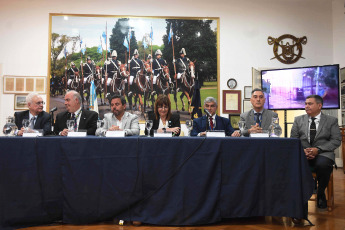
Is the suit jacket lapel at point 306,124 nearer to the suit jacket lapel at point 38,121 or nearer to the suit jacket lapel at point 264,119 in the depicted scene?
the suit jacket lapel at point 264,119

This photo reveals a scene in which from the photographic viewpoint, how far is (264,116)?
3328 mm

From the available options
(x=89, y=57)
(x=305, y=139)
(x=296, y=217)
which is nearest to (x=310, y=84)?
(x=305, y=139)

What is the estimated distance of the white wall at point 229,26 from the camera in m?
5.82

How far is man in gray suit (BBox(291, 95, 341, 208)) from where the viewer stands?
2955mm

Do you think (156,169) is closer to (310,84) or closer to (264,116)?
(264,116)

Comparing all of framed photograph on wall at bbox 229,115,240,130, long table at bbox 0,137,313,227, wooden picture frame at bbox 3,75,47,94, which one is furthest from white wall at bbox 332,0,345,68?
wooden picture frame at bbox 3,75,47,94

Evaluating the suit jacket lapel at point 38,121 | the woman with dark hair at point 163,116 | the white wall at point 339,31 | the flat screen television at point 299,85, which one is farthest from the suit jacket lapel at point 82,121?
the white wall at point 339,31

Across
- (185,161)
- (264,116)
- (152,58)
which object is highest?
(152,58)

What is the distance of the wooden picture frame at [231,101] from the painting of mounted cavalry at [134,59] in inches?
10.2

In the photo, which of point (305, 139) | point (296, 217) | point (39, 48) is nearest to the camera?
point (296, 217)

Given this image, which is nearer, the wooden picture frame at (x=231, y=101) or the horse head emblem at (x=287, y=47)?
the wooden picture frame at (x=231, y=101)

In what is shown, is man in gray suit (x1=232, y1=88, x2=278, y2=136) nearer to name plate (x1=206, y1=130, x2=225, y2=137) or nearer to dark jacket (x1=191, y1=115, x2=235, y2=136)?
dark jacket (x1=191, y1=115, x2=235, y2=136)

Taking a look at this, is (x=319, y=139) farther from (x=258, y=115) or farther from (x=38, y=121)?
(x=38, y=121)

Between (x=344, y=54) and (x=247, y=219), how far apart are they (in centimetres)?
496
